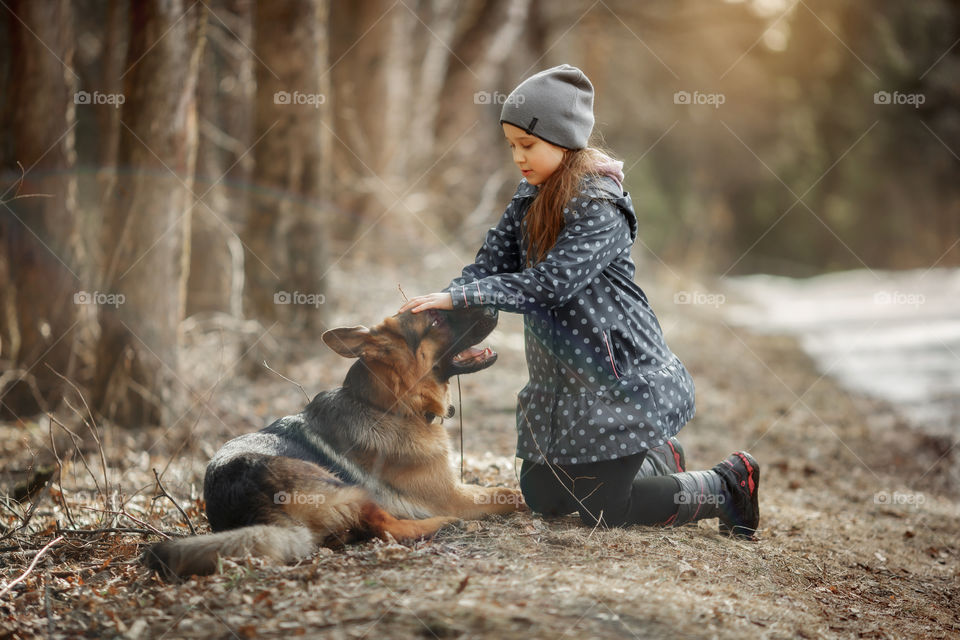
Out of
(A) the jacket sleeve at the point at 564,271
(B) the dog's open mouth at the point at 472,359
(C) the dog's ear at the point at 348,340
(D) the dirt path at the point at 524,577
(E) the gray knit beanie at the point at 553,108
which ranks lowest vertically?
(D) the dirt path at the point at 524,577

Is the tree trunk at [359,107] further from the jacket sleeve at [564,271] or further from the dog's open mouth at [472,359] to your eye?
the jacket sleeve at [564,271]

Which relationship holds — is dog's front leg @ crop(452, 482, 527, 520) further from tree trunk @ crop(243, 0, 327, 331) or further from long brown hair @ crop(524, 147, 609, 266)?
tree trunk @ crop(243, 0, 327, 331)

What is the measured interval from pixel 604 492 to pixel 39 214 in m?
5.58

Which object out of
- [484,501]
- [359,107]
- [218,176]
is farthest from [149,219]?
[359,107]

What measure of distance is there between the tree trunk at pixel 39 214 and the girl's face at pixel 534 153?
4739mm

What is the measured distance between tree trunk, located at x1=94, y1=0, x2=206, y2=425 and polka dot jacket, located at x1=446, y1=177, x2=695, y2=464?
3.44 meters

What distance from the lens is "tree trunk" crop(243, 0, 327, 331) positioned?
309 inches

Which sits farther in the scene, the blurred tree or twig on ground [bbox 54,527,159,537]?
the blurred tree

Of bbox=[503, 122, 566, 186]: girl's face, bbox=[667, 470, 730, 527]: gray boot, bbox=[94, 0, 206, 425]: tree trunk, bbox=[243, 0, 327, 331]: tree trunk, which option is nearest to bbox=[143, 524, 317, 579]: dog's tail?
bbox=[667, 470, 730, 527]: gray boot

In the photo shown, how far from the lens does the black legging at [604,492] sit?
12.5 ft

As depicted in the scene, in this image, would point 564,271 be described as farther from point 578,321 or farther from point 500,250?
point 500,250

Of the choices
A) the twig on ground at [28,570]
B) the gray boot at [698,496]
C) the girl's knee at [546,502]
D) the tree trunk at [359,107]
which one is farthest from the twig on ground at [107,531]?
the tree trunk at [359,107]

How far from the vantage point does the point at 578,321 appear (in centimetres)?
371

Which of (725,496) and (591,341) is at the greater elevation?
(591,341)
